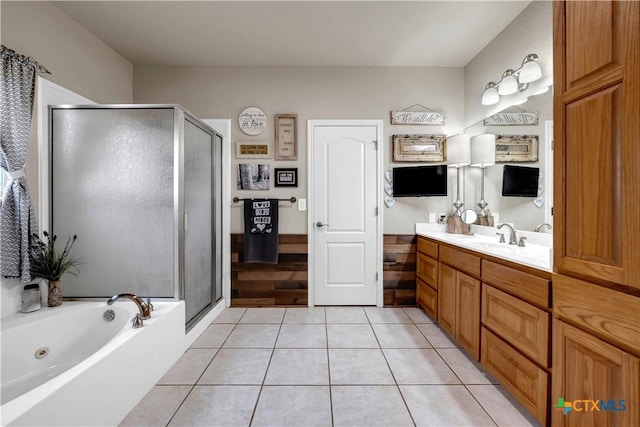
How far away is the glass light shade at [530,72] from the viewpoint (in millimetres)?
1986

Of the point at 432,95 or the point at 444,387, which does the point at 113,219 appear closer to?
the point at 444,387

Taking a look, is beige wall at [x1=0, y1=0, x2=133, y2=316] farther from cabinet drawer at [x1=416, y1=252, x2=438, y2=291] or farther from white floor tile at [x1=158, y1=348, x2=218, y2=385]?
cabinet drawer at [x1=416, y1=252, x2=438, y2=291]

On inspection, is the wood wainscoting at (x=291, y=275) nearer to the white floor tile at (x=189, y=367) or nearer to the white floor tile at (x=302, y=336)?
the white floor tile at (x=302, y=336)

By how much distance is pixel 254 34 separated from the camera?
8.03 ft

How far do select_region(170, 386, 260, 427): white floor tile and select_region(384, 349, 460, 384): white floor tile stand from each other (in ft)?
3.08

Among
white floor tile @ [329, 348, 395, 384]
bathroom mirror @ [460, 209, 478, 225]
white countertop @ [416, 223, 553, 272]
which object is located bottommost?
white floor tile @ [329, 348, 395, 384]

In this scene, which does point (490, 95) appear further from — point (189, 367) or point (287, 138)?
point (189, 367)

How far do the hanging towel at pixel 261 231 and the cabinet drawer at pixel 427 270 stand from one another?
60.3 inches

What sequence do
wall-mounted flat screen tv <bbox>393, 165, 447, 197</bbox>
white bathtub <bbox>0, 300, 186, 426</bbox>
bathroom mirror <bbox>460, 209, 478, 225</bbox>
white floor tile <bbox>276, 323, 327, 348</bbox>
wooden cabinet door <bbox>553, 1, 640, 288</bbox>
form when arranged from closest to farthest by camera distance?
wooden cabinet door <bbox>553, 1, 640, 288</bbox> → white bathtub <bbox>0, 300, 186, 426</bbox> → white floor tile <bbox>276, 323, 327, 348</bbox> → bathroom mirror <bbox>460, 209, 478, 225</bbox> → wall-mounted flat screen tv <bbox>393, 165, 447, 197</bbox>

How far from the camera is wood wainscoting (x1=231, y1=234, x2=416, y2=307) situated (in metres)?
3.03

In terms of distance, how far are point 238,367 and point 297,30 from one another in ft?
8.96

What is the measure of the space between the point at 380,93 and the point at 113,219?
2779 millimetres

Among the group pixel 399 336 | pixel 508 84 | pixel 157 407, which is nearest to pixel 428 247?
pixel 399 336

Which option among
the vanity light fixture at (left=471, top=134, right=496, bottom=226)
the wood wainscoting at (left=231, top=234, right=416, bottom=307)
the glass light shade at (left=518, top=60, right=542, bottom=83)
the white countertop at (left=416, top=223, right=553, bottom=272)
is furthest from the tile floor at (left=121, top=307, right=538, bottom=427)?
the glass light shade at (left=518, top=60, right=542, bottom=83)
